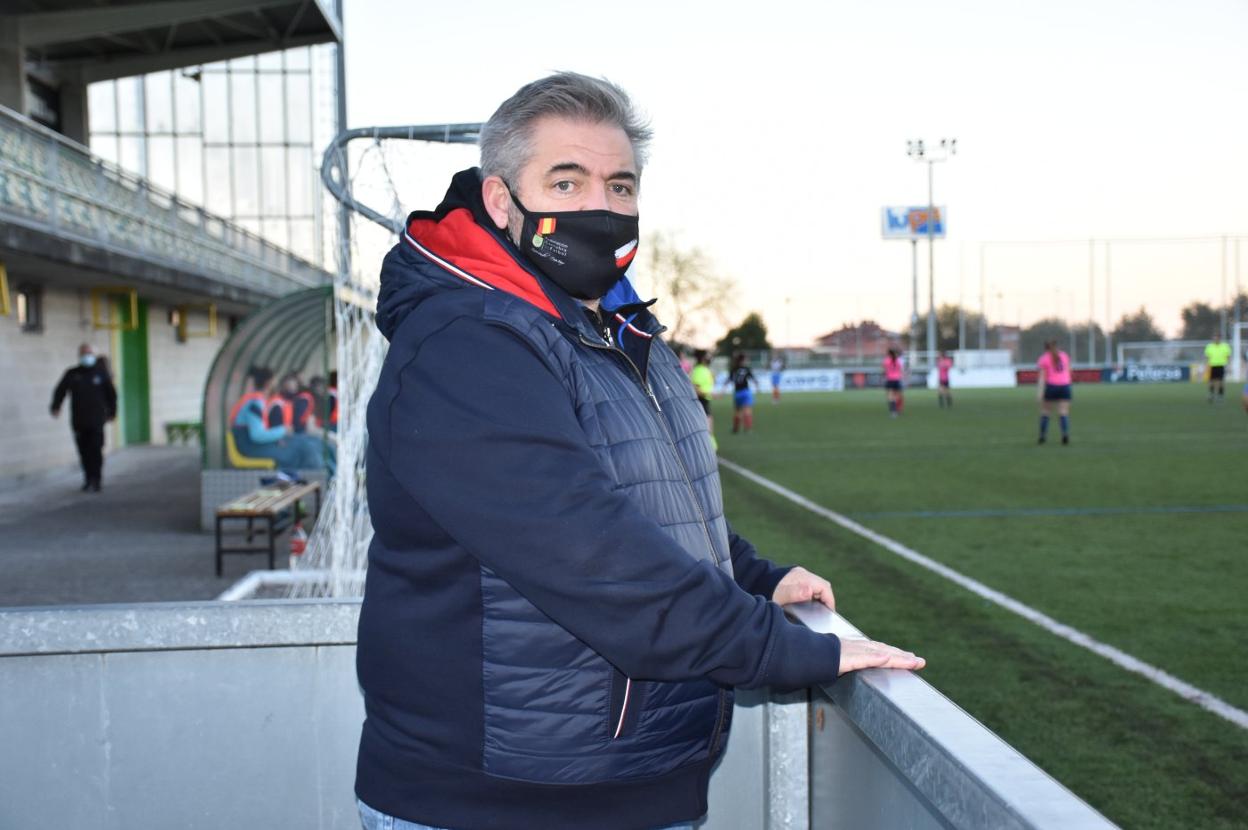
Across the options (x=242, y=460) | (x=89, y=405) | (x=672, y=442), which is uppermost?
(x=672, y=442)

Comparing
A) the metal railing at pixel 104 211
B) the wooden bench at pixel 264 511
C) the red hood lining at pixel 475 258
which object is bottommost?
the wooden bench at pixel 264 511

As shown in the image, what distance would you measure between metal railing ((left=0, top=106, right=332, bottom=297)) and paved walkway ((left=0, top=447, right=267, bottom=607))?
3.45 meters

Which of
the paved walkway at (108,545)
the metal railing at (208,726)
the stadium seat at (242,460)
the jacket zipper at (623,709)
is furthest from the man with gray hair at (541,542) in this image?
the stadium seat at (242,460)

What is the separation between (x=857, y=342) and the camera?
67.0 meters

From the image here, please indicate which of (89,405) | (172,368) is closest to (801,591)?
(89,405)

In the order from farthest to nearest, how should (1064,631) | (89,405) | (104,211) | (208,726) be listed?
(104,211), (89,405), (1064,631), (208,726)

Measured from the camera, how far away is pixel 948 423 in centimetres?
2742

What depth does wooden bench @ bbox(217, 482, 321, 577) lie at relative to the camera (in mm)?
9680

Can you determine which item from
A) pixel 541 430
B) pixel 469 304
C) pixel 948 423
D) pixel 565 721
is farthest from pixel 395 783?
pixel 948 423

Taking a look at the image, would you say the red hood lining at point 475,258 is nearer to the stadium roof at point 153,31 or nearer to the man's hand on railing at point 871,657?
the man's hand on railing at point 871,657

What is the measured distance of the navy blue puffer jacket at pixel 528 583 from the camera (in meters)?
1.53

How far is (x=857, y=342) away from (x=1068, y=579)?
5968 cm

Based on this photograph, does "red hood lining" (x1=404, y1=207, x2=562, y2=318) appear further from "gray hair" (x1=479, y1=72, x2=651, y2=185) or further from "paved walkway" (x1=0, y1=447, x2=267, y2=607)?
"paved walkway" (x1=0, y1=447, x2=267, y2=607)

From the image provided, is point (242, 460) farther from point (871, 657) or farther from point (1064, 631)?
point (871, 657)
